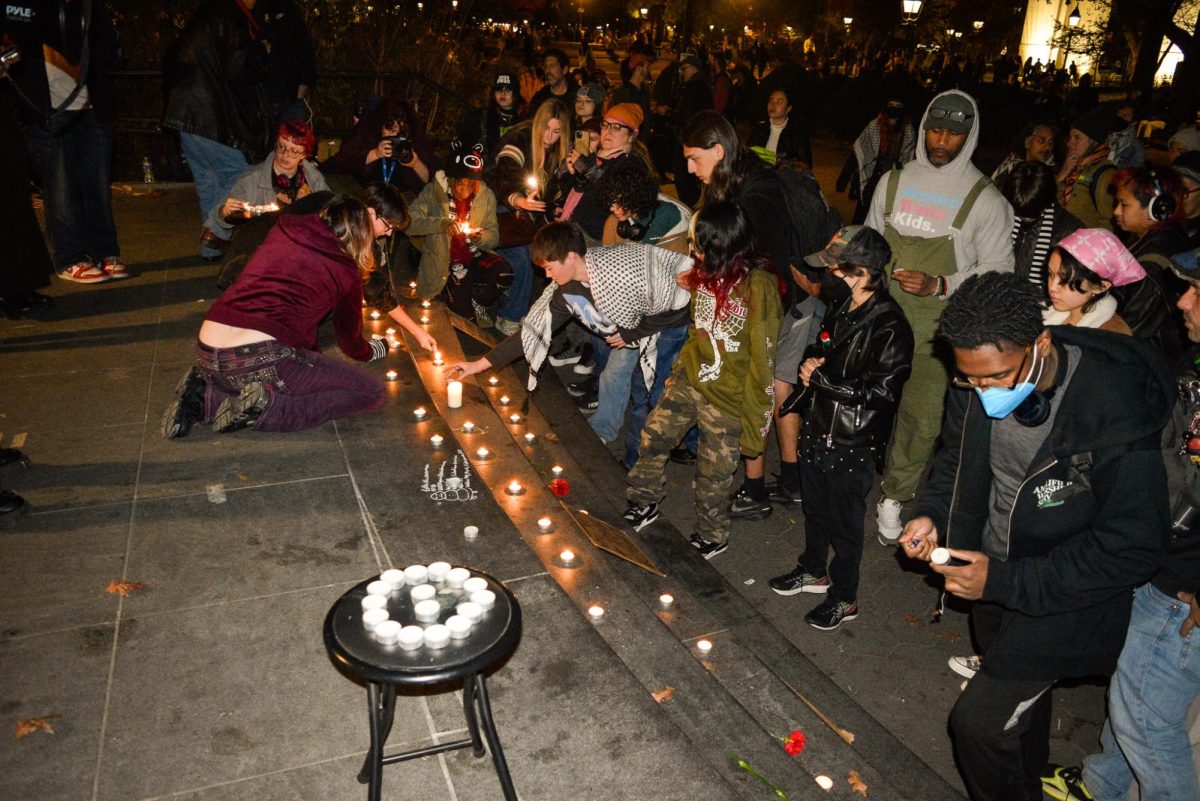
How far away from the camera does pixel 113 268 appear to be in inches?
299

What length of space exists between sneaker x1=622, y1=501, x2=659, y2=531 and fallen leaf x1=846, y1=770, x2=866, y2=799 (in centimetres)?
209

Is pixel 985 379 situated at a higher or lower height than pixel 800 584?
higher

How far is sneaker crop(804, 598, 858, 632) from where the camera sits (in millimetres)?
4840

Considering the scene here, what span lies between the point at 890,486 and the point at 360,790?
371 centimetres

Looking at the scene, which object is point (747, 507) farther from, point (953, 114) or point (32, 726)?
point (32, 726)

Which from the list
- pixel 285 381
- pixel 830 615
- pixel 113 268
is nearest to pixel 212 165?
pixel 113 268

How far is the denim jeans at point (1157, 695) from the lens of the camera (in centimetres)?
313

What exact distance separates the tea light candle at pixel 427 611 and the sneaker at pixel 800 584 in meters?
2.80

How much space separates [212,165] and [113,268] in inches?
46.5

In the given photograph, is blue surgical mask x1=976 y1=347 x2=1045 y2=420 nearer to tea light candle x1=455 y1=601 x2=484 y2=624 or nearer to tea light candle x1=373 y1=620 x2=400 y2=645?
tea light candle x1=455 y1=601 x2=484 y2=624

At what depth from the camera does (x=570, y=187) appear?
7504mm

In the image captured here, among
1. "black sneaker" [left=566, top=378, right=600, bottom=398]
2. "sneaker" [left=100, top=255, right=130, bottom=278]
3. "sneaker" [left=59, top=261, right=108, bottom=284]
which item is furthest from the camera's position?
"sneaker" [left=100, top=255, right=130, bottom=278]

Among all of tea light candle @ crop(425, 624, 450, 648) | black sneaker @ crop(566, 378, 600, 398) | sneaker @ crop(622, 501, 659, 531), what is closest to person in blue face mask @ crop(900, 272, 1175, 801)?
tea light candle @ crop(425, 624, 450, 648)

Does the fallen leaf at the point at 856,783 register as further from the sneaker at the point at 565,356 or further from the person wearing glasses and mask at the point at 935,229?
the sneaker at the point at 565,356
